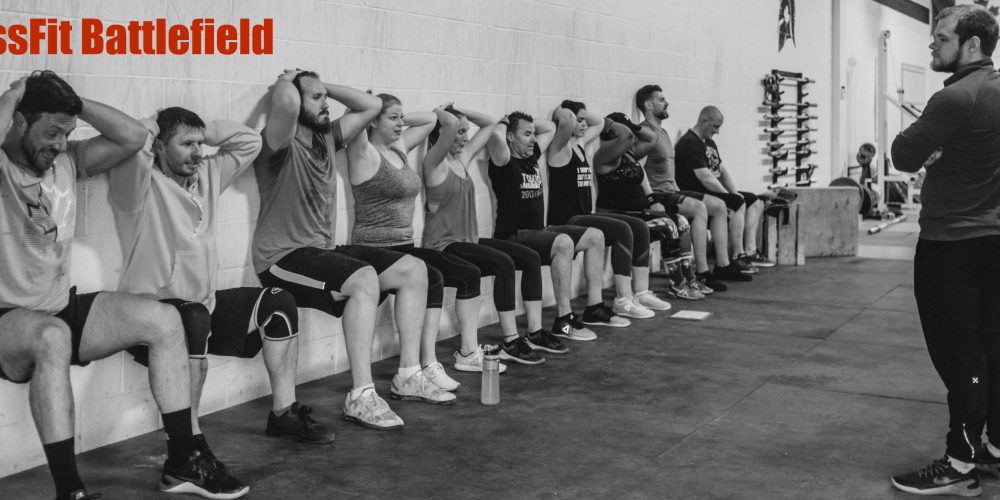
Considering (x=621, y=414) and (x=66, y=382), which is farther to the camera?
(x=621, y=414)

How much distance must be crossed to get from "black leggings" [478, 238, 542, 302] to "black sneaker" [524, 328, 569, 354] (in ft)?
0.62

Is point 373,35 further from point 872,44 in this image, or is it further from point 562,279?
point 872,44

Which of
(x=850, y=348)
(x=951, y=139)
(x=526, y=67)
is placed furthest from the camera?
(x=526, y=67)

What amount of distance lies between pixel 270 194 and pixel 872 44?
37.6ft

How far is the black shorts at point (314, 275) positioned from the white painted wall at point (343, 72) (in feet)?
0.76

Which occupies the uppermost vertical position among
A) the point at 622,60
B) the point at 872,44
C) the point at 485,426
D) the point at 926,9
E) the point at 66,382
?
the point at 926,9

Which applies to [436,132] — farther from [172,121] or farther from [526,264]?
[172,121]

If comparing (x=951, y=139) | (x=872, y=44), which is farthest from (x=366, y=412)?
(x=872, y=44)

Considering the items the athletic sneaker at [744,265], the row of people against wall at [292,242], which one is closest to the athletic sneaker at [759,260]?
the athletic sneaker at [744,265]

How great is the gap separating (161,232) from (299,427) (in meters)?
0.87

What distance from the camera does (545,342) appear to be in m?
4.97

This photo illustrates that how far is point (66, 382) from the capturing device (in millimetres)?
2746

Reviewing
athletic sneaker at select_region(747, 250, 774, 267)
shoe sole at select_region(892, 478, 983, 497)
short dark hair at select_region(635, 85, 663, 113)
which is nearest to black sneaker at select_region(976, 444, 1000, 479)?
shoe sole at select_region(892, 478, 983, 497)

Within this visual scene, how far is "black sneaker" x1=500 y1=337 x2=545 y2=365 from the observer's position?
475cm
